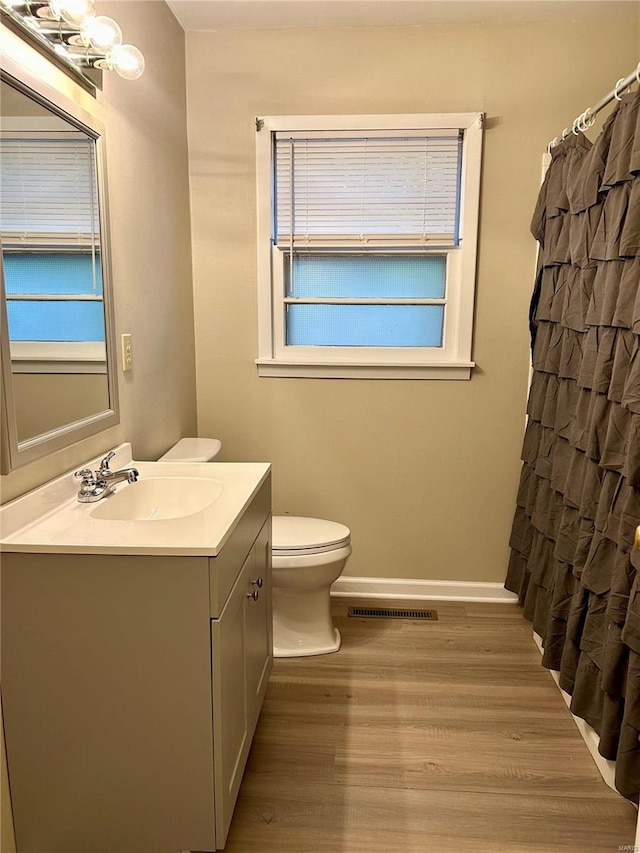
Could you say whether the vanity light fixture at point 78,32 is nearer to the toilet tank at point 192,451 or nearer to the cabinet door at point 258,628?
the toilet tank at point 192,451

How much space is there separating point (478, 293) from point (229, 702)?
1.99 meters

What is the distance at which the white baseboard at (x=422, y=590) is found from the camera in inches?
114

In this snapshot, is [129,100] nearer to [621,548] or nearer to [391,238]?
[391,238]

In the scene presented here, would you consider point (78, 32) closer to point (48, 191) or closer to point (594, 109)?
point (48, 191)

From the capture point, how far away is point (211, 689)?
1.31m

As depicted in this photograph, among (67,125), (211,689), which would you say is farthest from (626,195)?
(211,689)

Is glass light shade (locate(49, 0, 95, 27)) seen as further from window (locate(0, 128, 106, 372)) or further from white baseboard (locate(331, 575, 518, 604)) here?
white baseboard (locate(331, 575, 518, 604))

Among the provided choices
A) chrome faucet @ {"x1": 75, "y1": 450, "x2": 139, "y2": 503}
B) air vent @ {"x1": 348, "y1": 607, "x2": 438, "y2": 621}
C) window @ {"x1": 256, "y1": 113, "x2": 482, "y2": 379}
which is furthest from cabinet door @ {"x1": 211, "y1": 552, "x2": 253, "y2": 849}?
window @ {"x1": 256, "y1": 113, "x2": 482, "y2": 379}

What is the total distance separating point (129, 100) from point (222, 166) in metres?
0.75

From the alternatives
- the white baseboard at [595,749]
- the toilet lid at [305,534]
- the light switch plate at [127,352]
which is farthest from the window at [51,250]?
the white baseboard at [595,749]

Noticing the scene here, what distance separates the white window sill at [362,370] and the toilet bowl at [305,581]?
69 centimetres

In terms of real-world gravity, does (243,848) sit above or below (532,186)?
below

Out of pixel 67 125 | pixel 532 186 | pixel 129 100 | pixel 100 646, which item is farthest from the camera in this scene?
pixel 532 186

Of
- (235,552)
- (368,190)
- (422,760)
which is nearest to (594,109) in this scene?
(368,190)
